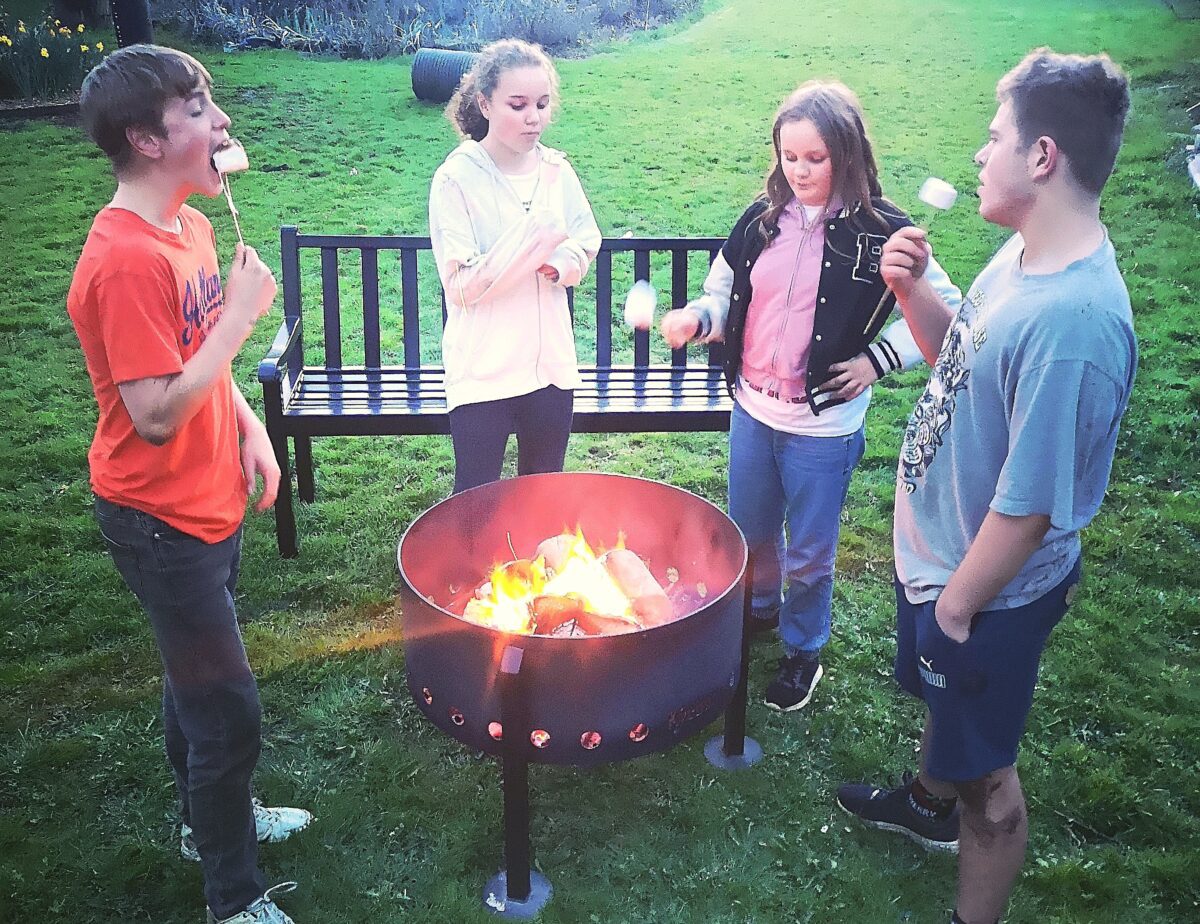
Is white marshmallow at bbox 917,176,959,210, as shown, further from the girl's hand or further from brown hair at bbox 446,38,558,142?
brown hair at bbox 446,38,558,142

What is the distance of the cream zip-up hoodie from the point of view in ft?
10.4

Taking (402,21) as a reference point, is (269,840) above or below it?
below

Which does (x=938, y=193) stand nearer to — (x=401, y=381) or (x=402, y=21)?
(x=401, y=381)

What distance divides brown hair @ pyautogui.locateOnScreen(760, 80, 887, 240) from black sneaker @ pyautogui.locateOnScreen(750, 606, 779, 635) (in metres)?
1.41

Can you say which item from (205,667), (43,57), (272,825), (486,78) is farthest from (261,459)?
(43,57)

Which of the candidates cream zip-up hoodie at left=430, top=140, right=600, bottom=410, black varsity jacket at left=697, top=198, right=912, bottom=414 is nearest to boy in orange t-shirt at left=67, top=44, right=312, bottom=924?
cream zip-up hoodie at left=430, top=140, right=600, bottom=410

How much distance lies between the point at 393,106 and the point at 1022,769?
883 cm

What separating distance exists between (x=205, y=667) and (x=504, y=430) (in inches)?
57.6

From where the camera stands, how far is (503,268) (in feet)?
10.3

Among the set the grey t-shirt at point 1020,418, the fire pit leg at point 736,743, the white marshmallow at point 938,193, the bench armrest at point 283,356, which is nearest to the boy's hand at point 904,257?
the white marshmallow at point 938,193

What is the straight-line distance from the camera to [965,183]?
28.6 feet

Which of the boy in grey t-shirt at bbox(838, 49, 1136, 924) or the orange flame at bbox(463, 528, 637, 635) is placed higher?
the boy in grey t-shirt at bbox(838, 49, 1136, 924)

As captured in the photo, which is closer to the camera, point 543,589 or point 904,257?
point 904,257

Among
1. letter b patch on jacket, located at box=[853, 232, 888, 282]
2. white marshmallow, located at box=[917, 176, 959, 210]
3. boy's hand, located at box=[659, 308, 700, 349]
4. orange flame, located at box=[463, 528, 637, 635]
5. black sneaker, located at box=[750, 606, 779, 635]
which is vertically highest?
white marshmallow, located at box=[917, 176, 959, 210]
